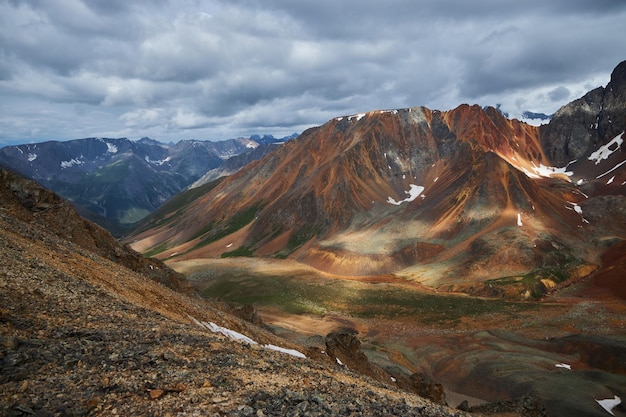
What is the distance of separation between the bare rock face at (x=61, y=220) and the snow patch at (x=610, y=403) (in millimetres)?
43166

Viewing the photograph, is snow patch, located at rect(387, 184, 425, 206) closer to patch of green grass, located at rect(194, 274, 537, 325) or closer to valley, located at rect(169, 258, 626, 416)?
valley, located at rect(169, 258, 626, 416)

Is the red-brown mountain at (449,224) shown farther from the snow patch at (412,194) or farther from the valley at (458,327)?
the valley at (458,327)

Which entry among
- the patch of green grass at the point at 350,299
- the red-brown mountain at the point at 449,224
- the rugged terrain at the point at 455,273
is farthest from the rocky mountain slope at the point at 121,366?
the red-brown mountain at the point at 449,224

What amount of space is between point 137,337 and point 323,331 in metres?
57.4

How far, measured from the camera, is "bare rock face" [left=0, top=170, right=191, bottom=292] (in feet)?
110

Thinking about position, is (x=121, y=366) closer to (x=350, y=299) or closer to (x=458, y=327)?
(x=458, y=327)

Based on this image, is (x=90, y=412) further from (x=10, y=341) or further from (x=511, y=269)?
(x=511, y=269)

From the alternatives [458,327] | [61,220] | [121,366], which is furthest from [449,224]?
[121,366]

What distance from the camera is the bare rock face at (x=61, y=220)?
33666mm

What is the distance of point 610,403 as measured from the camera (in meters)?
39.9

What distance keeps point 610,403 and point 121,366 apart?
1854 inches

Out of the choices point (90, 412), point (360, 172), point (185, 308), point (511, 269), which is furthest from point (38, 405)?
point (360, 172)

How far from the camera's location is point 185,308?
27.2 m

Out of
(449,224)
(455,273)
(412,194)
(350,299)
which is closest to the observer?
(350,299)
